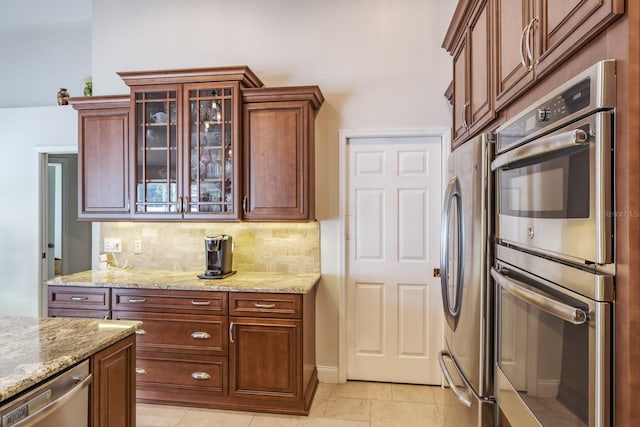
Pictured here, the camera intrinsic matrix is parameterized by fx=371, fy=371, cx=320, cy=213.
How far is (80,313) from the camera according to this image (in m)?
2.81

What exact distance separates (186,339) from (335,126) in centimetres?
203

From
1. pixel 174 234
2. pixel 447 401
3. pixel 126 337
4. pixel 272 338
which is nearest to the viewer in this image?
pixel 126 337

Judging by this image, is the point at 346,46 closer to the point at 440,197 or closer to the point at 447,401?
the point at 440,197

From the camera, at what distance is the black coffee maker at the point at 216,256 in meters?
2.89

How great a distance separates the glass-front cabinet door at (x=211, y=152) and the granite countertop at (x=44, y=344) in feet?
4.21

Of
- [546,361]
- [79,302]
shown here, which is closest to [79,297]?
[79,302]

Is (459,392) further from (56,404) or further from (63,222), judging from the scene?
(63,222)

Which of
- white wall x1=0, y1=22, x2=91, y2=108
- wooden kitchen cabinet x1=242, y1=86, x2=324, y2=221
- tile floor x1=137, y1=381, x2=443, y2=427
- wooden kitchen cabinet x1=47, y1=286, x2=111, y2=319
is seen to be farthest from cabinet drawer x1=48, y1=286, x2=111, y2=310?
white wall x1=0, y1=22, x2=91, y2=108

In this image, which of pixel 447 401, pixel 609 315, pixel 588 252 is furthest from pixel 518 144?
pixel 447 401

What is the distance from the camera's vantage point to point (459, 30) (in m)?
2.08

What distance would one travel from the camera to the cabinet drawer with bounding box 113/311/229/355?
8.65ft

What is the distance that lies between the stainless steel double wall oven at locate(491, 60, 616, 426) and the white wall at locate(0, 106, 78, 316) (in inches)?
175

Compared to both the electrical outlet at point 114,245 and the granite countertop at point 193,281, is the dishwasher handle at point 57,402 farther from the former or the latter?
the electrical outlet at point 114,245

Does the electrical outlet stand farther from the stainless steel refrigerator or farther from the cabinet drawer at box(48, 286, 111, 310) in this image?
the stainless steel refrigerator
